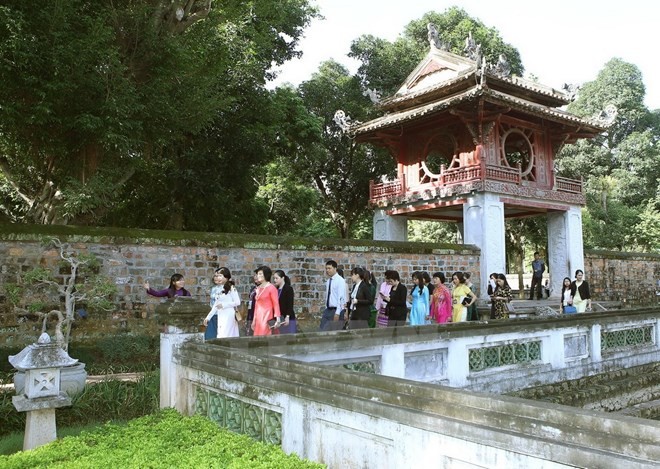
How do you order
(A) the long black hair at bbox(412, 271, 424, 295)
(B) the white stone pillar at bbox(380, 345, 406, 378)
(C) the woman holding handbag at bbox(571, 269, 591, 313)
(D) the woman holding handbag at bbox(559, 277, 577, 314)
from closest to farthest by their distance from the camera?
(B) the white stone pillar at bbox(380, 345, 406, 378)
(A) the long black hair at bbox(412, 271, 424, 295)
(C) the woman holding handbag at bbox(571, 269, 591, 313)
(D) the woman holding handbag at bbox(559, 277, 577, 314)

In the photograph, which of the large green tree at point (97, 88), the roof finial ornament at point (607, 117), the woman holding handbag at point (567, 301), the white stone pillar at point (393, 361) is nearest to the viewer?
the white stone pillar at point (393, 361)

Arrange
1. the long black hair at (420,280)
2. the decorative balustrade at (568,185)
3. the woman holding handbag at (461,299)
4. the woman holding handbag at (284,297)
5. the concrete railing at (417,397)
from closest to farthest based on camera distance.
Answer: the concrete railing at (417,397)
the woman holding handbag at (284,297)
the long black hair at (420,280)
the woman holding handbag at (461,299)
the decorative balustrade at (568,185)

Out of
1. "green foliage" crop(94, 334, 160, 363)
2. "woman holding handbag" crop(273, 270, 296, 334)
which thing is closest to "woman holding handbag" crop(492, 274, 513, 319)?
"woman holding handbag" crop(273, 270, 296, 334)

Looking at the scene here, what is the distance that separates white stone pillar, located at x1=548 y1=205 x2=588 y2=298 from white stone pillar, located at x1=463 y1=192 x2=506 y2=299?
3.44 meters

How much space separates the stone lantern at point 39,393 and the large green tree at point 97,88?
18.4ft

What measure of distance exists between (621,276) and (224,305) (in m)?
17.8

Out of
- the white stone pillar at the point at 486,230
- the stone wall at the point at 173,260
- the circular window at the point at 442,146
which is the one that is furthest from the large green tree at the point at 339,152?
the stone wall at the point at 173,260

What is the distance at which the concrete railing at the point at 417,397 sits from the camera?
2.22m

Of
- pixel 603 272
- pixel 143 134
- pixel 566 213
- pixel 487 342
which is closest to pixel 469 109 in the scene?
pixel 566 213

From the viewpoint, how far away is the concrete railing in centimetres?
222

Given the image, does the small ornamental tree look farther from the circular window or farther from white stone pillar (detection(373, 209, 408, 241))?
the circular window

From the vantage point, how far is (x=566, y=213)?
19.8m

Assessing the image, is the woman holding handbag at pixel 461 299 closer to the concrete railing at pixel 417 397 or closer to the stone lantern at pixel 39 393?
the concrete railing at pixel 417 397

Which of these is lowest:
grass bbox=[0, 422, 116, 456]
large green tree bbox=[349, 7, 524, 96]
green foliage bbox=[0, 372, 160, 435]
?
grass bbox=[0, 422, 116, 456]
